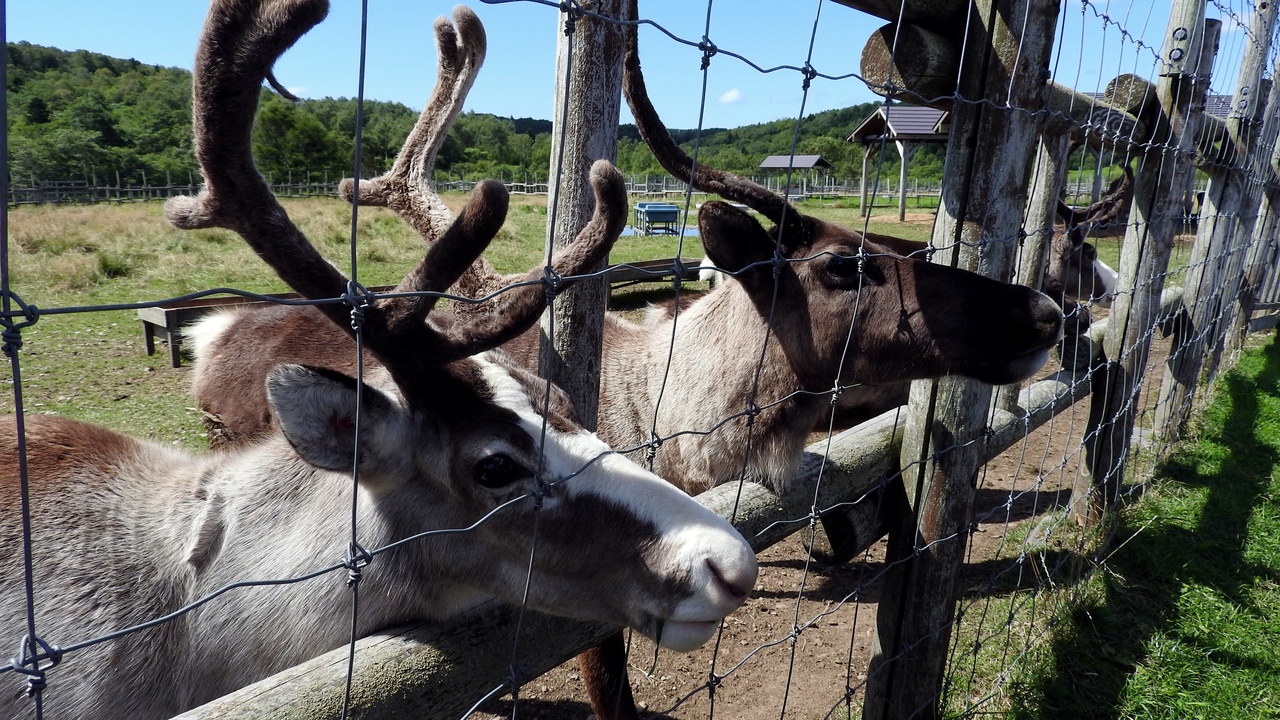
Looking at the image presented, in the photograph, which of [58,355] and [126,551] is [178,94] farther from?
[126,551]

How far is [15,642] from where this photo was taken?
176 centimetres

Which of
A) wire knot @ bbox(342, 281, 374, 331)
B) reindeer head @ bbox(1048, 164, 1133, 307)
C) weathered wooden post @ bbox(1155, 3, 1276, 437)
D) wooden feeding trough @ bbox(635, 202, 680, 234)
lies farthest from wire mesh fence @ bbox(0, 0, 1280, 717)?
wooden feeding trough @ bbox(635, 202, 680, 234)

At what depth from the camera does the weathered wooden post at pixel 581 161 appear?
1878 mm

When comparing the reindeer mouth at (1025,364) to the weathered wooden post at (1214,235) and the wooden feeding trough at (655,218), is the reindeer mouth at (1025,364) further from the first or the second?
the wooden feeding trough at (655,218)

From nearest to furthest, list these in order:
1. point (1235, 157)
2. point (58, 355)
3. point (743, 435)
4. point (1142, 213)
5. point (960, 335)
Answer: point (960, 335)
point (743, 435)
point (1142, 213)
point (1235, 157)
point (58, 355)

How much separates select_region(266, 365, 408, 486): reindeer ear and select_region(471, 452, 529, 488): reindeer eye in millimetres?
205

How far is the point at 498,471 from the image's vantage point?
1.87 m

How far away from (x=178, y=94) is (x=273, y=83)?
6264 mm

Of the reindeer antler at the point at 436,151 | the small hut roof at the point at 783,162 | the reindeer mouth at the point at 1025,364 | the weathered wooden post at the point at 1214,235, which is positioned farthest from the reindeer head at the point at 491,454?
the small hut roof at the point at 783,162

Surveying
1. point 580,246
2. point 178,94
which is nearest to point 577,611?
point 580,246

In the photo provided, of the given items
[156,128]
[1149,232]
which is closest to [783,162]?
[156,128]

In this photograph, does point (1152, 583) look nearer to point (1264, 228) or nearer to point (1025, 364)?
point (1025, 364)

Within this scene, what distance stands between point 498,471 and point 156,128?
655cm

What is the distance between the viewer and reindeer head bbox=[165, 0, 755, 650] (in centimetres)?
163
